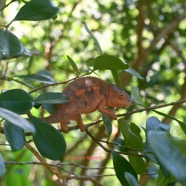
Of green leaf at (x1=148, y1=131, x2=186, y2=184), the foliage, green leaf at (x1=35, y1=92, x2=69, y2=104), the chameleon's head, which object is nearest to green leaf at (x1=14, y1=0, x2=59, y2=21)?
the foliage

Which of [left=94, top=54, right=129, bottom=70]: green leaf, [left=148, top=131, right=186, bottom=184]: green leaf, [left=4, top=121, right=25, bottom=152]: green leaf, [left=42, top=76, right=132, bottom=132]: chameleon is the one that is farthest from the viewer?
[left=42, top=76, right=132, bottom=132]: chameleon

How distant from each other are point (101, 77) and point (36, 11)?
2.94 feet

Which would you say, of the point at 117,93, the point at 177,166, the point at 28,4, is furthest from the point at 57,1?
the point at 177,166

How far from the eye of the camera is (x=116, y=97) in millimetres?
815

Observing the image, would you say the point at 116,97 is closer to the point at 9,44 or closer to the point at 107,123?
the point at 107,123

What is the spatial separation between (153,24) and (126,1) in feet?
0.45

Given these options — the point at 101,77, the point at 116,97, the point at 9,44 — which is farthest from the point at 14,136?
the point at 101,77

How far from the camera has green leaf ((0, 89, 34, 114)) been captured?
528mm

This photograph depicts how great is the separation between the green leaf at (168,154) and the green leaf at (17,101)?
8.6 inches

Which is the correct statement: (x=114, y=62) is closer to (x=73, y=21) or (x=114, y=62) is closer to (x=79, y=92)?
(x=79, y=92)

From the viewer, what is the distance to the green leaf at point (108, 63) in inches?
24.2

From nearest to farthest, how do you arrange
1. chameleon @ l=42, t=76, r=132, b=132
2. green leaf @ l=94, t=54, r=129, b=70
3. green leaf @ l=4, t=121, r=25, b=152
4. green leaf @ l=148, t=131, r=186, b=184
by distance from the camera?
green leaf @ l=148, t=131, r=186, b=184
green leaf @ l=4, t=121, r=25, b=152
green leaf @ l=94, t=54, r=129, b=70
chameleon @ l=42, t=76, r=132, b=132

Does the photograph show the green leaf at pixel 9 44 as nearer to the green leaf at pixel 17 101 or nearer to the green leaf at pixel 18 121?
the green leaf at pixel 17 101

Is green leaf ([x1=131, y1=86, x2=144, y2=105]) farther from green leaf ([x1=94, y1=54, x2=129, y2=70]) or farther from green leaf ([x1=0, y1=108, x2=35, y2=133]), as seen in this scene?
green leaf ([x1=0, y1=108, x2=35, y2=133])
